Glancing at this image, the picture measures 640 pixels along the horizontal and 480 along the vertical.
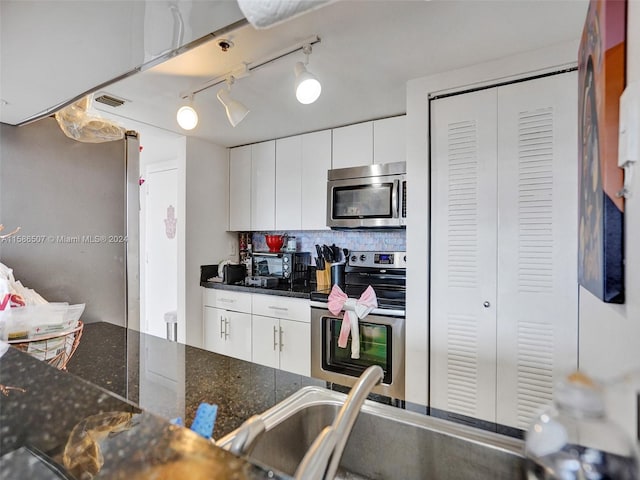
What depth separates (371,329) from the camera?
88.7 inches

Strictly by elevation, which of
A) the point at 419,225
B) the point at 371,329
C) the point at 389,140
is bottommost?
the point at 371,329

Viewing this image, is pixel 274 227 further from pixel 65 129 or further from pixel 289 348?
pixel 65 129

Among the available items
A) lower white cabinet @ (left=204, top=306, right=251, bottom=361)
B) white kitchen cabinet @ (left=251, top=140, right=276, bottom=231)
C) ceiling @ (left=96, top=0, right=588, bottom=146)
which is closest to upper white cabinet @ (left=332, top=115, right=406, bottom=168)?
ceiling @ (left=96, top=0, right=588, bottom=146)

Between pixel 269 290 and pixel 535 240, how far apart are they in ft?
6.14

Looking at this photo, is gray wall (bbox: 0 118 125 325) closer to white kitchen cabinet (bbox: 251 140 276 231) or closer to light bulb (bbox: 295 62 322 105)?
light bulb (bbox: 295 62 322 105)

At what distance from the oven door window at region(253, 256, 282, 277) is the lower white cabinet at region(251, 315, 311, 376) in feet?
1.45

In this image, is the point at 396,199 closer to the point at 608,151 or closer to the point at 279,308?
the point at 279,308

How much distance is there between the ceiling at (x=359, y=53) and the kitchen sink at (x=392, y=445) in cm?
126

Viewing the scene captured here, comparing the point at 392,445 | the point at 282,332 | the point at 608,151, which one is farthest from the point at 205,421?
the point at 282,332

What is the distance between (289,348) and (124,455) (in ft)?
7.50

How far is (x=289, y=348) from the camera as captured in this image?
2.68m

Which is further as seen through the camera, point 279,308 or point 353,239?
point 353,239

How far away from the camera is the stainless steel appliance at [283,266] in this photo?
3.02m

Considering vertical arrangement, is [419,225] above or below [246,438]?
above
